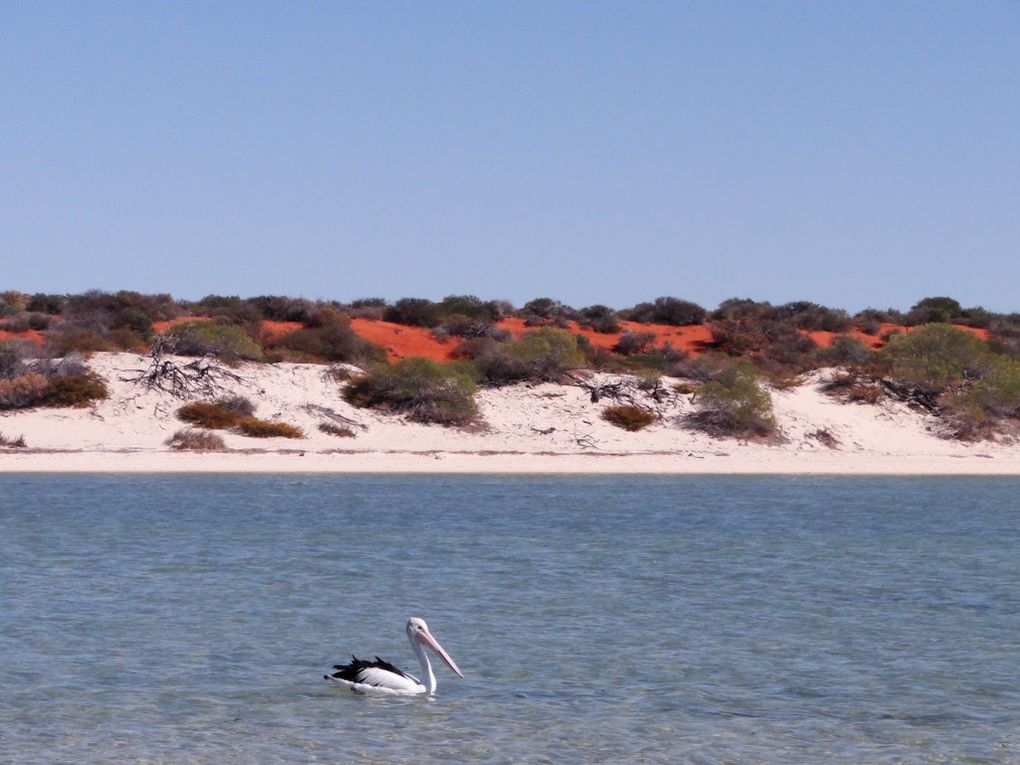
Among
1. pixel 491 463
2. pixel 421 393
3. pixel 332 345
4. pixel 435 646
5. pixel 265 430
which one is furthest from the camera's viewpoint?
pixel 332 345

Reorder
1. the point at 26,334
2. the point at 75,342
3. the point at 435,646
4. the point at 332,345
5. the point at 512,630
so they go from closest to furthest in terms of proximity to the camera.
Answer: the point at 435,646, the point at 512,630, the point at 75,342, the point at 332,345, the point at 26,334

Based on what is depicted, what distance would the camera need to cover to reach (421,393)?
36.0 meters

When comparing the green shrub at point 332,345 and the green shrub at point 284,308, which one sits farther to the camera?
the green shrub at point 284,308

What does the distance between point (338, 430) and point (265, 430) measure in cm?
184

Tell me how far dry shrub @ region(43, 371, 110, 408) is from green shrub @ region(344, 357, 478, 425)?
605 centimetres

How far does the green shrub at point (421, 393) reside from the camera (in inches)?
1412

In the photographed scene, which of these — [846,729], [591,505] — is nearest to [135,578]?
[846,729]

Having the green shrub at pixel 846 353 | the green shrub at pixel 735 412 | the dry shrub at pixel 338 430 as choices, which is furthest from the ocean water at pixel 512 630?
the green shrub at pixel 846 353

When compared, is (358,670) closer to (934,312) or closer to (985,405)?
(985,405)

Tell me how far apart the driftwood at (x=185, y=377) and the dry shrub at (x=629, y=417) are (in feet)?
30.6

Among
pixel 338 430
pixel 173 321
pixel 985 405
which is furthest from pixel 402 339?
pixel 985 405

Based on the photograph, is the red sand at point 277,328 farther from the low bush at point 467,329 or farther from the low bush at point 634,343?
the low bush at point 634,343

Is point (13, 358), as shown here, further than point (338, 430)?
Yes

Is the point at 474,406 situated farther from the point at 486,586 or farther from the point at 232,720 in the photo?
the point at 232,720
